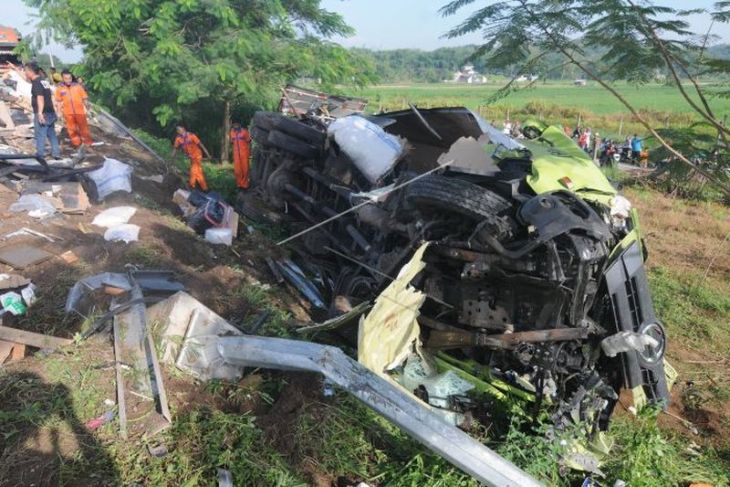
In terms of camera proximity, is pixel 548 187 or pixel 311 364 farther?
pixel 548 187

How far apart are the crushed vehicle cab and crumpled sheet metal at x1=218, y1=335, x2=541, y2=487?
0.78m

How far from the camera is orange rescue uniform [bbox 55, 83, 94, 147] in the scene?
29.7ft

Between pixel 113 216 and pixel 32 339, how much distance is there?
3025 millimetres

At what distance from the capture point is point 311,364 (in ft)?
11.7

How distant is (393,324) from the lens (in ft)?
13.3

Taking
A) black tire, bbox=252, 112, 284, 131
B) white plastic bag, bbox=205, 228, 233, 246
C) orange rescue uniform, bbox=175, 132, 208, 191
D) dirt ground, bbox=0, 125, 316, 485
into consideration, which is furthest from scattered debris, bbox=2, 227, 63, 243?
orange rescue uniform, bbox=175, 132, 208, 191

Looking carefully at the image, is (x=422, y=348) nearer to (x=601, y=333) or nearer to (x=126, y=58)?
(x=601, y=333)

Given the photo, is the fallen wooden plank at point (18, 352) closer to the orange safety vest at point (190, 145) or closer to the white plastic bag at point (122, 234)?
the white plastic bag at point (122, 234)

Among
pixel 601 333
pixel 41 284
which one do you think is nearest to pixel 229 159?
pixel 41 284

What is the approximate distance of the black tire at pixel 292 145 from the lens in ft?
23.4

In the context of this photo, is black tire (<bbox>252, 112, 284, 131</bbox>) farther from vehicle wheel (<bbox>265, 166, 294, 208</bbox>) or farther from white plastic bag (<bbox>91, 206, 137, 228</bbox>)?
white plastic bag (<bbox>91, 206, 137, 228</bbox>)

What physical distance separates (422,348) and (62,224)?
4.46 meters

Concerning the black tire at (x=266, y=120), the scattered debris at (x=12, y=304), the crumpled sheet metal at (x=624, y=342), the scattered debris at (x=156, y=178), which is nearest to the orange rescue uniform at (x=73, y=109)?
the scattered debris at (x=156, y=178)

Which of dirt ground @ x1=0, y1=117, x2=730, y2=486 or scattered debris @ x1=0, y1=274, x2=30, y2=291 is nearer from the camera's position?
dirt ground @ x1=0, y1=117, x2=730, y2=486
